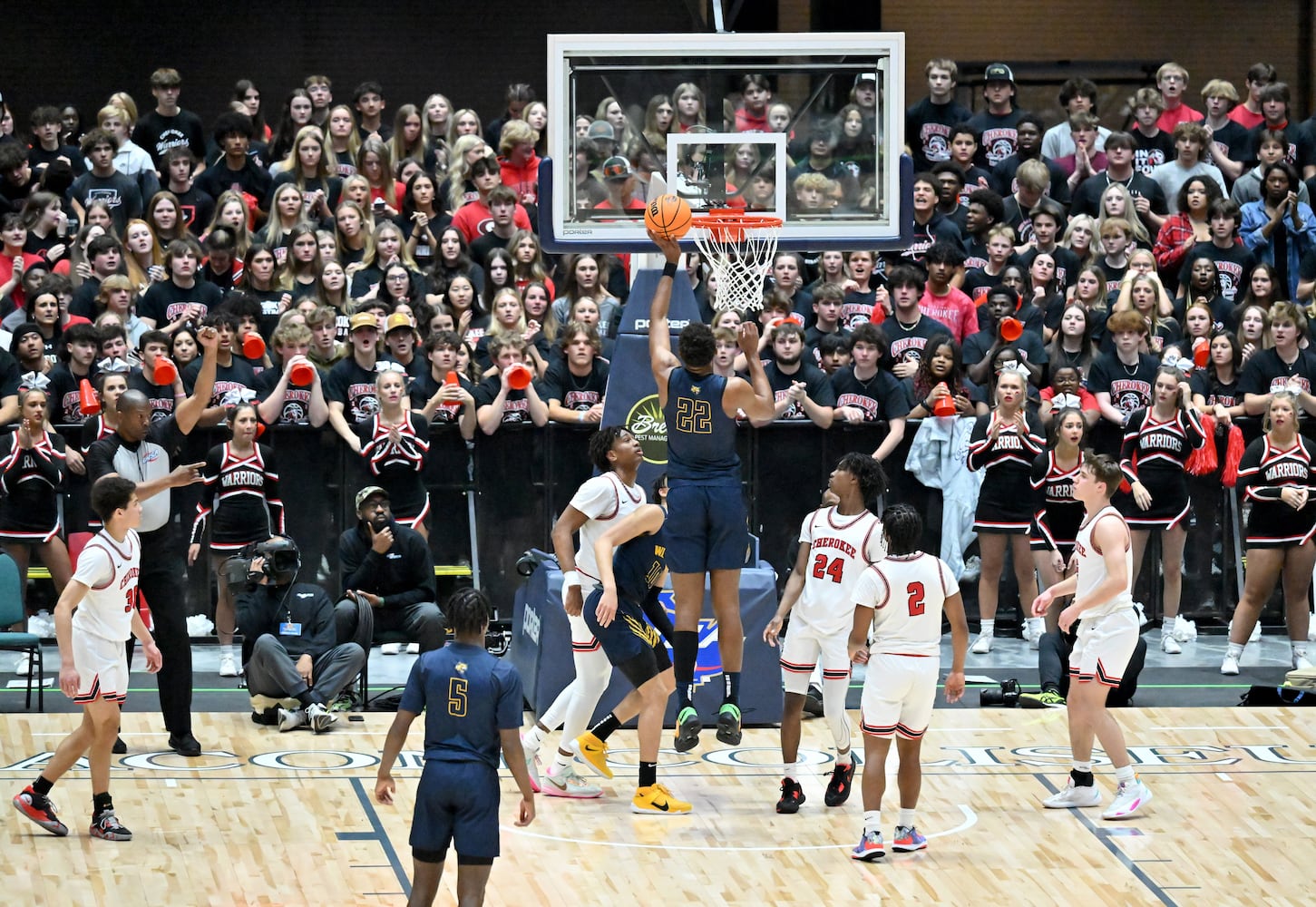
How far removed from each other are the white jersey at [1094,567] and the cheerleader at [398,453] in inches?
201

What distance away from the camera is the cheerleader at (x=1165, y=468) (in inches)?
527

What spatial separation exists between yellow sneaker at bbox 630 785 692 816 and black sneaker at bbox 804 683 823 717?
2.07 meters

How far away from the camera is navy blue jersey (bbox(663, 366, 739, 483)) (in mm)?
10008

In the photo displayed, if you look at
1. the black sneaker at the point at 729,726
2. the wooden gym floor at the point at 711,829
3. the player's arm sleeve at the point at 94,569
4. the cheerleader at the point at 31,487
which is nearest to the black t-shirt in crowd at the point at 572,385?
the wooden gym floor at the point at 711,829

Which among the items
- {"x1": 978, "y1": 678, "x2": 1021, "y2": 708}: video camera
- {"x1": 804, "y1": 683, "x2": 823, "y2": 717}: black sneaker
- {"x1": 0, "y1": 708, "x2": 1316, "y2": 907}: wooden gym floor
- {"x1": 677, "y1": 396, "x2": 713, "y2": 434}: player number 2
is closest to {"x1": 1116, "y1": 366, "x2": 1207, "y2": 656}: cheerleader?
{"x1": 978, "y1": 678, "x2": 1021, "y2": 708}: video camera

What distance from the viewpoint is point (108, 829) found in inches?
358

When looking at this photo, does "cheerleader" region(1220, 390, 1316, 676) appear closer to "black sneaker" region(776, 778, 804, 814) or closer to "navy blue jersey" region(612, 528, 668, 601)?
"black sneaker" region(776, 778, 804, 814)

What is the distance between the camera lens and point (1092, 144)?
17.0 m

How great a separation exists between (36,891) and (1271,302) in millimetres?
10128

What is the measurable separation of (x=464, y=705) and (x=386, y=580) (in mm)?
4887

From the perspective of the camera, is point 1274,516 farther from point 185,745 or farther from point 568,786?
point 185,745

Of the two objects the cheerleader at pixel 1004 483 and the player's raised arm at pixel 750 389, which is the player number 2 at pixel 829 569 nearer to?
the player's raised arm at pixel 750 389

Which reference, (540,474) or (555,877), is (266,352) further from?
(555,877)

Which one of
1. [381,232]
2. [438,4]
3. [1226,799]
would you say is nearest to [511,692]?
[1226,799]
